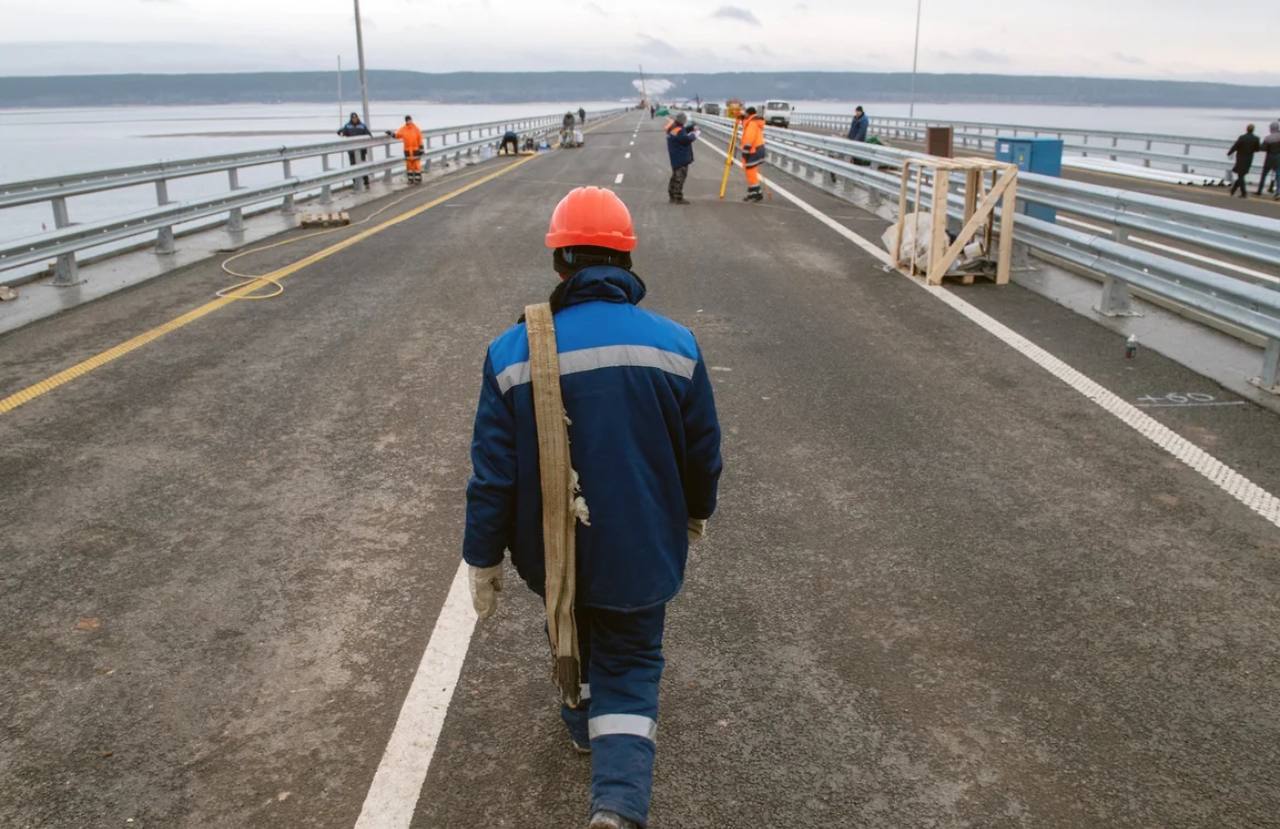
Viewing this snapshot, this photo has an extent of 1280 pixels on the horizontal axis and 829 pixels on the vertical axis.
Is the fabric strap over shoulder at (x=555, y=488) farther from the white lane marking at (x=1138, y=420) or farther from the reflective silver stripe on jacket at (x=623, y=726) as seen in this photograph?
the white lane marking at (x=1138, y=420)

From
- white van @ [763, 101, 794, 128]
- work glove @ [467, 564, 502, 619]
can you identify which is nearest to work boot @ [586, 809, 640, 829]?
work glove @ [467, 564, 502, 619]

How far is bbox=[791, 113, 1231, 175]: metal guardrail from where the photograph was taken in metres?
29.5

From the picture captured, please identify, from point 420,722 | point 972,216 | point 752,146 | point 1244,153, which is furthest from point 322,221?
point 1244,153

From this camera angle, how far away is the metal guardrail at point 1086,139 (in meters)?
29.5

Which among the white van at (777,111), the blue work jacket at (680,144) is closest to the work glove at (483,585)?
the blue work jacket at (680,144)

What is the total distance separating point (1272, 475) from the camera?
5.45m

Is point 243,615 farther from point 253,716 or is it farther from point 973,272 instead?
point 973,272

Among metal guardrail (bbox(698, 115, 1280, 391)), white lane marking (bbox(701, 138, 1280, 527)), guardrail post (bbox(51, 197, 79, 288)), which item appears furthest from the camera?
guardrail post (bbox(51, 197, 79, 288))

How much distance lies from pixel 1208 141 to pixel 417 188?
22.6 meters

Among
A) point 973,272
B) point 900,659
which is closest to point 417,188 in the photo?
point 973,272

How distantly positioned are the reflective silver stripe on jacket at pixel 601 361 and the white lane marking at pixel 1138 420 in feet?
12.2

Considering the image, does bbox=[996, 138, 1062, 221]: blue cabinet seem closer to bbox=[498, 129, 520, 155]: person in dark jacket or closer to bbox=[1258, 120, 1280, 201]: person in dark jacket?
bbox=[1258, 120, 1280, 201]: person in dark jacket

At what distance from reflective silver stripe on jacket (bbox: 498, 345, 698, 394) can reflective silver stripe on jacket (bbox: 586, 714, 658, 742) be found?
3.13 ft

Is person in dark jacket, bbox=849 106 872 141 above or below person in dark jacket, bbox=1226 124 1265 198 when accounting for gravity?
above
